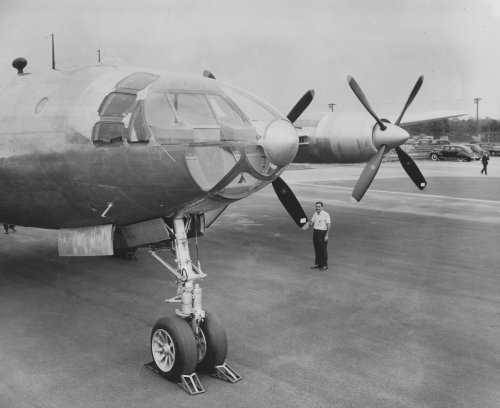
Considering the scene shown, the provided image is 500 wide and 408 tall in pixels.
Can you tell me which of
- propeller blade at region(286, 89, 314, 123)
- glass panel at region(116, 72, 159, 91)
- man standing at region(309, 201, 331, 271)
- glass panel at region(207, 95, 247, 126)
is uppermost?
propeller blade at region(286, 89, 314, 123)

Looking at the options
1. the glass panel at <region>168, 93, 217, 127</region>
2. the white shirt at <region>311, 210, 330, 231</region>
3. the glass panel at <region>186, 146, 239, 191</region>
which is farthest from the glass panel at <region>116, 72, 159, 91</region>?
the white shirt at <region>311, 210, 330, 231</region>

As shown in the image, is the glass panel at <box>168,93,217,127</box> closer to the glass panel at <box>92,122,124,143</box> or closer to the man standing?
the glass panel at <box>92,122,124,143</box>

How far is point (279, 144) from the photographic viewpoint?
26.9ft

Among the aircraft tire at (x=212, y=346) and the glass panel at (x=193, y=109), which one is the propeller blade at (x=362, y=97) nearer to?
the glass panel at (x=193, y=109)

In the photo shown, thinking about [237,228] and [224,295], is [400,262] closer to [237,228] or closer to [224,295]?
[224,295]

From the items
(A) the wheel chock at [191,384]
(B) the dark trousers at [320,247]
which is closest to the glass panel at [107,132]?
(A) the wheel chock at [191,384]

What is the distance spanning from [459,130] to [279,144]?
144 metres

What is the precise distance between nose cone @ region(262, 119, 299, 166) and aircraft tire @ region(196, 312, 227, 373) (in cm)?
267

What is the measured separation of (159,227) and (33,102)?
10.7 ft

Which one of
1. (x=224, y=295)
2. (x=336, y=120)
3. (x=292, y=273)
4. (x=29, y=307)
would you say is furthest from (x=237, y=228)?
(x=29, y=307)

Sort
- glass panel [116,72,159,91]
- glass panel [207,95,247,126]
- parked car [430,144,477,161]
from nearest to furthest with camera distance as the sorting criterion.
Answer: glass panel [207,95,247,126] → glass panel [116,72,159,91] → parked car [430,144,477,161]

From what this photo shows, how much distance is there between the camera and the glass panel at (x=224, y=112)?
837 cm

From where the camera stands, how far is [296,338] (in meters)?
9.68

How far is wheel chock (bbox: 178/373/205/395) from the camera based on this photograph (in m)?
7.61
